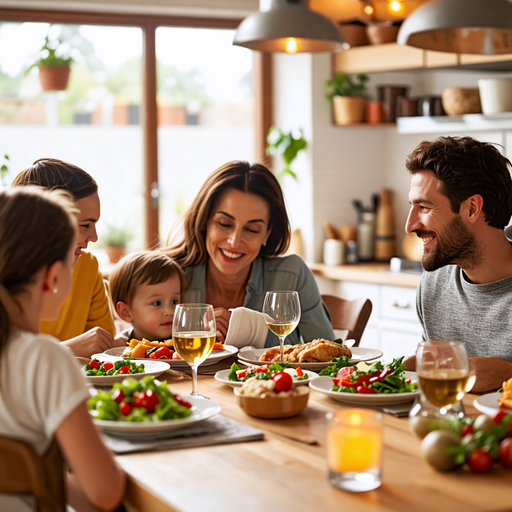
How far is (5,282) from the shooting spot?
4.25 feet

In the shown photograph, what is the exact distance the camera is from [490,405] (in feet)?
5.14

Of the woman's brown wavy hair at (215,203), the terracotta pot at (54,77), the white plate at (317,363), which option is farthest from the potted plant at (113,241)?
the white plate at (317,363)

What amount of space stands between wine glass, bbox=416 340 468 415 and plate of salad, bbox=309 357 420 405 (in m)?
0.24

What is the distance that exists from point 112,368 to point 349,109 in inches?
130

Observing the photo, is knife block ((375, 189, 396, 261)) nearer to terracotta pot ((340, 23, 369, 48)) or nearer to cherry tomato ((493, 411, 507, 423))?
terracotta pot ((340, 23, 369, 48))

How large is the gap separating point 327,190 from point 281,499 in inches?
158

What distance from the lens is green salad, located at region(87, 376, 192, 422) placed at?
1428 mm

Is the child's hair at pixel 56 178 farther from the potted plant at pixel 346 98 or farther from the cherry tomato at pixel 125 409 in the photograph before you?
the potted plant at pixel 346 98

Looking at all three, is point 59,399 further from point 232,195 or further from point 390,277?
point 390,277

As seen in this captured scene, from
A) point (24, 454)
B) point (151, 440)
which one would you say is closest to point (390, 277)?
point (151, 440)

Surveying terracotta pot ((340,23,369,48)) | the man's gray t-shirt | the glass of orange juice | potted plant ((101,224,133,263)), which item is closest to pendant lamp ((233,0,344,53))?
the man's gray t-shirt

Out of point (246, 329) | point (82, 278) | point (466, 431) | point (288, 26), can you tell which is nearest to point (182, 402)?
point (466, 431)

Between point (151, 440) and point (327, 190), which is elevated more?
point (327, 190)

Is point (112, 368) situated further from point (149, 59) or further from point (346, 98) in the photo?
point (149, 59)
